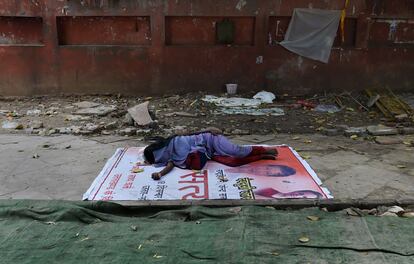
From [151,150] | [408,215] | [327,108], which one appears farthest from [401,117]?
[151,150]


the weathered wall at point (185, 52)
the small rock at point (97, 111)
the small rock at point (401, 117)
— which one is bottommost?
the small rock at point (97, 111)

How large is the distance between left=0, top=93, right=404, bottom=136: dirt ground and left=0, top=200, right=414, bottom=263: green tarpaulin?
10.1 ft

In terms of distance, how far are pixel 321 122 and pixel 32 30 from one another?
21.1 ft

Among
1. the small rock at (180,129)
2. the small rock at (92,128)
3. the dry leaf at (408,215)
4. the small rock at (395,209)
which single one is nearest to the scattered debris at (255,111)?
the small rock at (180,129)

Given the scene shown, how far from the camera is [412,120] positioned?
7297 millimetres

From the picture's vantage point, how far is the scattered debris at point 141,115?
22.8 feet

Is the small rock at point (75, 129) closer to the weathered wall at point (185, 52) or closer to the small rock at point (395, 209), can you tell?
the weathered wall at point (185, 52)

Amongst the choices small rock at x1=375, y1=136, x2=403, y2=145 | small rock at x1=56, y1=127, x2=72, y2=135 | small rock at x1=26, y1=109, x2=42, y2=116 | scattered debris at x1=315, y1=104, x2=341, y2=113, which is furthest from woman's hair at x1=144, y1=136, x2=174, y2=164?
scattered debris at x1=315, y1=104, x2=341, y2=113

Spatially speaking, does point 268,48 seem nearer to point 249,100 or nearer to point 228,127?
point 249,100

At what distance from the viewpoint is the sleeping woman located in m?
5.03

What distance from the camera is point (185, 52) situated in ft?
29.3

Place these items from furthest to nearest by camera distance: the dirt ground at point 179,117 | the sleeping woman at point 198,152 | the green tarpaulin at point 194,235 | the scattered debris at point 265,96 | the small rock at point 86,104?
the scattered debris at point 265,96 < the small rock at point 86,104 < the dirt ground at point 179,117 < the sleeping woman at point 198,152 < the green tarpaulin at point 194,235

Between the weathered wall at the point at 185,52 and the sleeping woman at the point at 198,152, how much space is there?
4004 mm

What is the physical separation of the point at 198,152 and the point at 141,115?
231 cm
